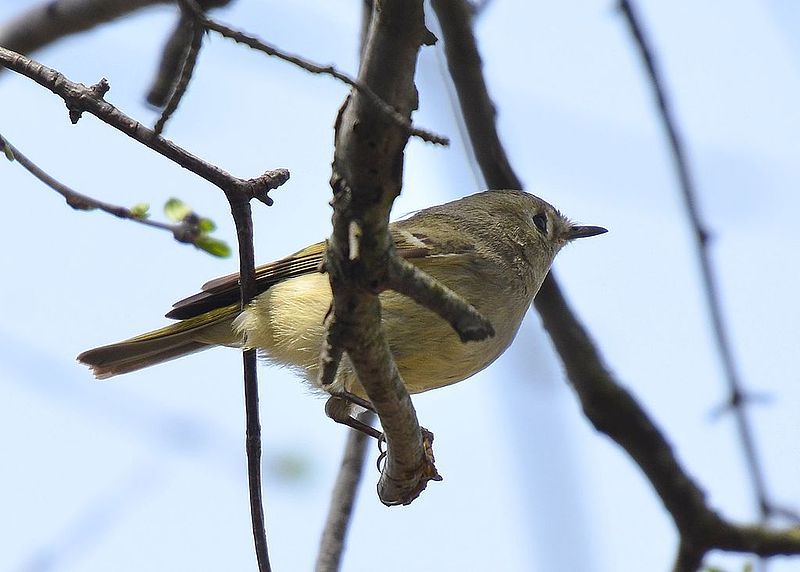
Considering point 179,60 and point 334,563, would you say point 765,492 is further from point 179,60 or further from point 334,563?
point 179,60

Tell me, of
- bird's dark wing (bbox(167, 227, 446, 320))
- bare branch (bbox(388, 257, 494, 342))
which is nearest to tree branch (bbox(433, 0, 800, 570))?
bird's dark wing (bbox(167, 227, 446, 320))

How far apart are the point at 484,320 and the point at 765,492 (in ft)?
5.83

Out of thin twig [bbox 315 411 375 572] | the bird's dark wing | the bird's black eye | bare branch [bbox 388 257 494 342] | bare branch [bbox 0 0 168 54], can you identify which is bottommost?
thin twig [bbox 315 411 375 572]

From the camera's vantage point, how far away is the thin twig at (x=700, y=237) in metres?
3.30

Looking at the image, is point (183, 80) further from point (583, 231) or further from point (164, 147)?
point (583, 231)

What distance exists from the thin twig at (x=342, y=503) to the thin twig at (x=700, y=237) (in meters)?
1.41

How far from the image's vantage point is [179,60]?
3691 mm

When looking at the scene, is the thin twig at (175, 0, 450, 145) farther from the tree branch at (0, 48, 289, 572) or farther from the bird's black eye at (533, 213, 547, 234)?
the bird's black eye at (533, 213, 547, 234)

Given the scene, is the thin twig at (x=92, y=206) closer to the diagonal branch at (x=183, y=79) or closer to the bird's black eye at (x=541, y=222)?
the diagonal branch at (x=183, y=79)

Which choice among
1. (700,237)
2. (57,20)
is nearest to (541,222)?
(700,237)

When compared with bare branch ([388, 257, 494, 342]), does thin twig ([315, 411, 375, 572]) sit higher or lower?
lower

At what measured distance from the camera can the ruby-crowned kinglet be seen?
132 inches

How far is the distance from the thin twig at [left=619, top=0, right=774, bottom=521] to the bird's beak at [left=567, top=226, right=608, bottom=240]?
4.63ft

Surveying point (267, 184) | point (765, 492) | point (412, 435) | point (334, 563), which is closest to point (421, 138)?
point (267, 184)
